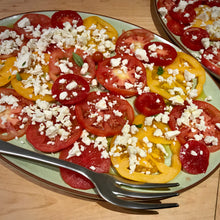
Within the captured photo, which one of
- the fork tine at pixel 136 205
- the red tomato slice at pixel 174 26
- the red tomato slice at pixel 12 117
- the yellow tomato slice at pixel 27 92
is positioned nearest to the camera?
the fork tine at pixel 136 205

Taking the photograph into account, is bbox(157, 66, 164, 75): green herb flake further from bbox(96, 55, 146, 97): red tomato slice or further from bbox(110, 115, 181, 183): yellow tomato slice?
bbox(110, 115, 181, 183): yellow tomato slice

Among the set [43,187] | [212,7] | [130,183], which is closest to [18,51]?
[43,187]

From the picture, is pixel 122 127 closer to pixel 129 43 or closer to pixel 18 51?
pixel 129 43

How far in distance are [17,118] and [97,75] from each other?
0.70 meters

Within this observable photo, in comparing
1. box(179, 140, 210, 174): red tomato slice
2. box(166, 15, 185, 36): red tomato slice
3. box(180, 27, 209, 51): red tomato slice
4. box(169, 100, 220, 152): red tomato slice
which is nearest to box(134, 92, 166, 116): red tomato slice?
box(169, 100, 220, 152): red tomato slice

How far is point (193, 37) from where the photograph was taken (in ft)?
7.70

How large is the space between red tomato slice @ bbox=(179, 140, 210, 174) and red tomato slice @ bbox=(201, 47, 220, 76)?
862 millimetres

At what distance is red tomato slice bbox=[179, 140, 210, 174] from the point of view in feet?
5.40

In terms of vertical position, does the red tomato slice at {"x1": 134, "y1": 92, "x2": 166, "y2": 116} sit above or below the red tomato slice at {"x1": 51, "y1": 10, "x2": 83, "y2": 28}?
below

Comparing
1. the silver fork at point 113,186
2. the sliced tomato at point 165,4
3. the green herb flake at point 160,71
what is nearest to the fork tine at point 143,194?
the silver fork at point 113,186

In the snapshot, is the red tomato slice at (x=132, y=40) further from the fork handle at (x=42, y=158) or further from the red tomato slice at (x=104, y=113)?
the fork handle at (x=42, y=158)

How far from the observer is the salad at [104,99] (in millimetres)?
1644

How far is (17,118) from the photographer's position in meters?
1.74

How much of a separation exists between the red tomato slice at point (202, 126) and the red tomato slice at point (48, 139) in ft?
2.39
